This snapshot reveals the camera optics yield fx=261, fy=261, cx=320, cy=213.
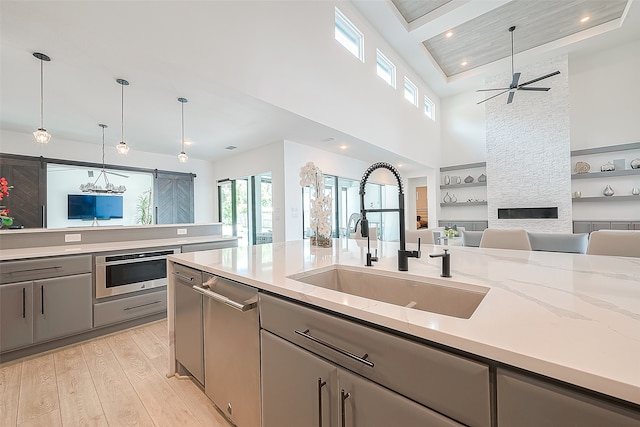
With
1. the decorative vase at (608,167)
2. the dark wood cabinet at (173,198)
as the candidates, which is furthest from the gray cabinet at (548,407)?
the decorative vase at (608,167)

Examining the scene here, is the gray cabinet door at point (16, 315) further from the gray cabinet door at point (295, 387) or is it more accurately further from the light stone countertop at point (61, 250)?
the gray cabinet door at point (295, 387)

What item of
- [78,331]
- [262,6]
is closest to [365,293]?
[78,331]

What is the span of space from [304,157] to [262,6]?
253 centimetres

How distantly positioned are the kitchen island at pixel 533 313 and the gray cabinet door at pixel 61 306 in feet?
6.41

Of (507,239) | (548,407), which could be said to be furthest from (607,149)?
(548,407)

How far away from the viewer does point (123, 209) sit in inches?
310

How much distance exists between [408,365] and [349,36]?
552 cm

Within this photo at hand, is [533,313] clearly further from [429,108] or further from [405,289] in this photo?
[429,108]

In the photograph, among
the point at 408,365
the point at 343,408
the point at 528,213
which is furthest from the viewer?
the point at 528,213

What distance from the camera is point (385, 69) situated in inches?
234

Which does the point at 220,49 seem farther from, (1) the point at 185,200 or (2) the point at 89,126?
(1) the point at 185,200

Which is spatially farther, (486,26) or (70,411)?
(486,26)

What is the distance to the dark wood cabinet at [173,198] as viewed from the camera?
240 inches

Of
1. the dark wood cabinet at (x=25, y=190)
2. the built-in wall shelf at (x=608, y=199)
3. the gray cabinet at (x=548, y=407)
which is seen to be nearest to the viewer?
the gray cabinet at (x=548, y=407)
